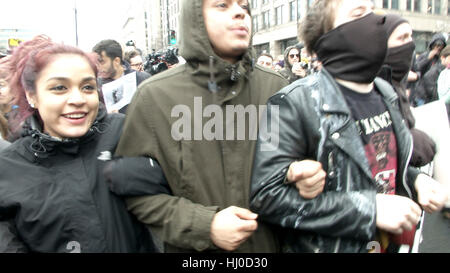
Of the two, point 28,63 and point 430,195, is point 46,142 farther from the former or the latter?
point 430,195

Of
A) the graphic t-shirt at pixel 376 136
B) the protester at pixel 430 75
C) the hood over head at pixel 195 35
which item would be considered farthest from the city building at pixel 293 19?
the graphic t-shirt at pixel 376 136

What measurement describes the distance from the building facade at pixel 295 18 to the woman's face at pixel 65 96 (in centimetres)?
2526

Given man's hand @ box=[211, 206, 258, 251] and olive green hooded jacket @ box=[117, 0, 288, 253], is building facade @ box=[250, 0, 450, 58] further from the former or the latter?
man's hand @ box=[211, 206, 258, 251]

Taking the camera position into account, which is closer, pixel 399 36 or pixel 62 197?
pixel 62 197

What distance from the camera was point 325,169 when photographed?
147 centimetres

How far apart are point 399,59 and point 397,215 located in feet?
3.99

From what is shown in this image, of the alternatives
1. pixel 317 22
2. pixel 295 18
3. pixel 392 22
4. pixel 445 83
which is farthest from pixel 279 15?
pixel 317 22

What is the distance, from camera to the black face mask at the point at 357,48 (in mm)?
1514

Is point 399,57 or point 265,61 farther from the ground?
point 399,57

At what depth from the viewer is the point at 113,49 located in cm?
474

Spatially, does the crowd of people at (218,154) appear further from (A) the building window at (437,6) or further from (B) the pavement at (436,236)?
(A) the building window at (437,6)

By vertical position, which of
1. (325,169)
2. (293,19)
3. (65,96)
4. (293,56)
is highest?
(293,19)
